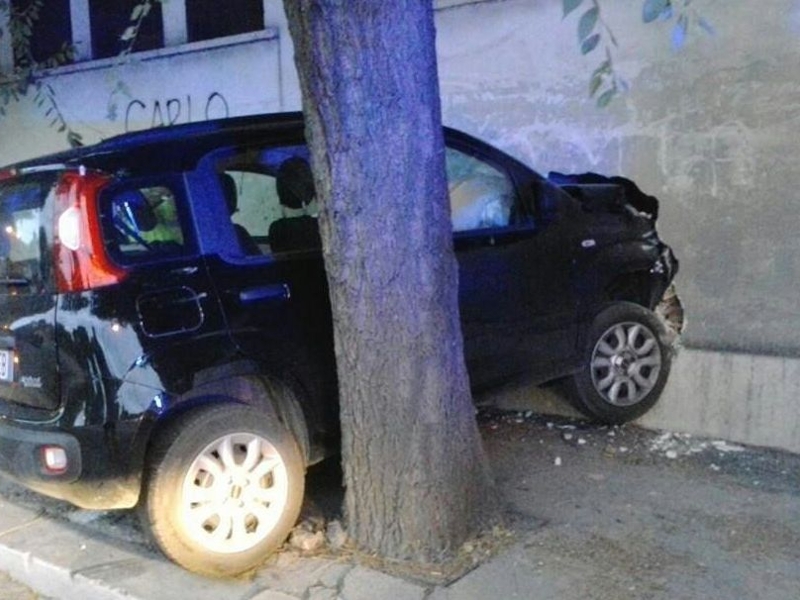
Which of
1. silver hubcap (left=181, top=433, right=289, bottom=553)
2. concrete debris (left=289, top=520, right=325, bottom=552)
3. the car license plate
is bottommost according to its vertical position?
concrete debris (left=289, top=520, right=325, bottom=552)

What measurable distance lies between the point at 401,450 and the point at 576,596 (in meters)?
0.90

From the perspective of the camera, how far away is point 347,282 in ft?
12.3

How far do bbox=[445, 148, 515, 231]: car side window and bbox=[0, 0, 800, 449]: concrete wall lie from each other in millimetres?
1535

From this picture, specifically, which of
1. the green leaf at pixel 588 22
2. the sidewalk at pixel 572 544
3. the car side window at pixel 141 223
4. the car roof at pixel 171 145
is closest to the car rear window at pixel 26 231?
the car roof at pixel 171 145

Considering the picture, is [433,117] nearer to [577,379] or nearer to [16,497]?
[577,379]

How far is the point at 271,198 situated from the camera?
4.50 meters

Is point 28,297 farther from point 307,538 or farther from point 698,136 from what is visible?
point 698,136

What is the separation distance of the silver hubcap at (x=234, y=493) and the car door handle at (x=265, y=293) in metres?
0.59

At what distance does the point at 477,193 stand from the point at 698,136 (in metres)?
1.80

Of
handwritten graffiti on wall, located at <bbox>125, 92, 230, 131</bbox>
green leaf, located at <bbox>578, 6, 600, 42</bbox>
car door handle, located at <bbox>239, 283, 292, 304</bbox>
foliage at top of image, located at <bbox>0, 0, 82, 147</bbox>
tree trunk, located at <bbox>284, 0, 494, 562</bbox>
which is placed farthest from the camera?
foliage at top of image, located at <bbox>0, 0, 82, 147</bbox>

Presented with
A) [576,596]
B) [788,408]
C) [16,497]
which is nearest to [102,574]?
[16,497]

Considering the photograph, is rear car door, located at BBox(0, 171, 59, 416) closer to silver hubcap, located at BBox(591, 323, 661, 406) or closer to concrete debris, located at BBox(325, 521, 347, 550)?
concrete debris, located at BBox(325, 521, 347, 550)

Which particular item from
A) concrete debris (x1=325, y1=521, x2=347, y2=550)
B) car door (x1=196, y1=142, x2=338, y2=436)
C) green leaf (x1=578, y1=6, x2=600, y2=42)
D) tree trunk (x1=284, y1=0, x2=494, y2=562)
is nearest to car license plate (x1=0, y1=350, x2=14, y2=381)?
car door (x1=196, y1=142, x2=338, y2=436)

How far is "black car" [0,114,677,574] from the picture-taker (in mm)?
3650
